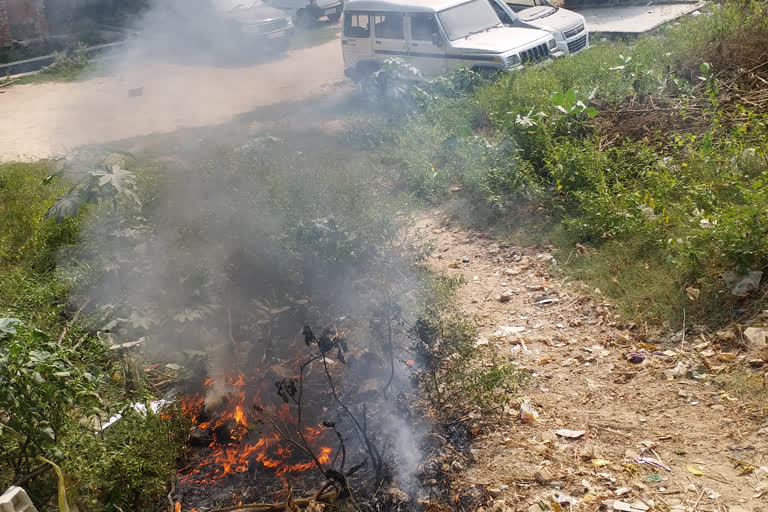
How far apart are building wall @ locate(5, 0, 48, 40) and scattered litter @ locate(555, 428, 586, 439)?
61.3ft

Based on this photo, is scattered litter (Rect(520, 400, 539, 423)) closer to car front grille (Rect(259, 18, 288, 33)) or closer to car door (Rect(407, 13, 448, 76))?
car door (Rect(407, 13, 448, 76))

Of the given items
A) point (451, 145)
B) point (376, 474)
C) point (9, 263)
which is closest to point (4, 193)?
point (9, 263)

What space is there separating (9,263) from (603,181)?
20.8 ft

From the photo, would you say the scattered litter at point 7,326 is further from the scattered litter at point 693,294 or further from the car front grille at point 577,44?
the car front grille at point 577,44

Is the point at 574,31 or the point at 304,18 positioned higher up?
the point at 304,18

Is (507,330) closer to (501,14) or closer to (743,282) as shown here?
(743,282)

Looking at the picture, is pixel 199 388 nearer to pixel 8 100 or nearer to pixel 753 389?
pixel 753 389

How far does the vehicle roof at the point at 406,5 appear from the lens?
966 cm

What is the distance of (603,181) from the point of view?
18.7ft

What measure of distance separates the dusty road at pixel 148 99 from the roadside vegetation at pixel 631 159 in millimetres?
4563

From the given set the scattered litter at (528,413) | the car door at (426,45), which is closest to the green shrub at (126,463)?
the scattered litter at (528,413)

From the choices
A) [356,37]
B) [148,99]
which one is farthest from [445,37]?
[148,99]

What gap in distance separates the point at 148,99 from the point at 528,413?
39.4 ft

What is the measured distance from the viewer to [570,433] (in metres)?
3.58
